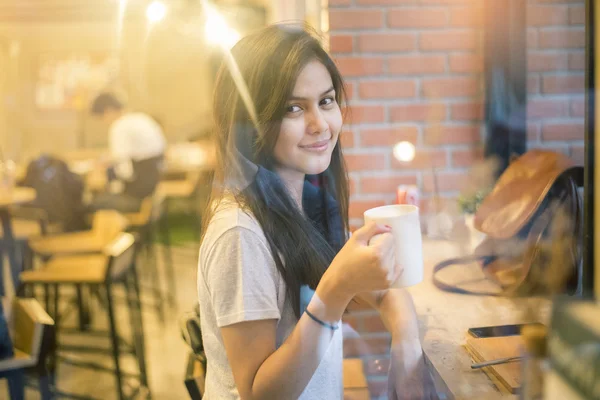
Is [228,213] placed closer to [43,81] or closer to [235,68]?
[235,68]

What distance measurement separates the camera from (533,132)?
1816mm

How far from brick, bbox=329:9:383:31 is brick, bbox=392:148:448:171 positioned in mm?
410

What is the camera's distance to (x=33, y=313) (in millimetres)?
1593

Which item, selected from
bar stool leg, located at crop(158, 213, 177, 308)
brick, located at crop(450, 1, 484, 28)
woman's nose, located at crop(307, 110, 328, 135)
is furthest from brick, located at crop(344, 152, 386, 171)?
bar stool leg, located at crop(158, 213, 177, 308)

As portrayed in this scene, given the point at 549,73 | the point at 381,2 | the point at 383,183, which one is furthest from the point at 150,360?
the point at 549,73

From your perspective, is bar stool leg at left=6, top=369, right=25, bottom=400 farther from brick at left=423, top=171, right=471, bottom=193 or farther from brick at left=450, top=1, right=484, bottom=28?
brick at left=450, top=1, right=484, bottom=28

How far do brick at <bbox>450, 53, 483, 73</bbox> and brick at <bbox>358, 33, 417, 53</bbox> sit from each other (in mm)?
137

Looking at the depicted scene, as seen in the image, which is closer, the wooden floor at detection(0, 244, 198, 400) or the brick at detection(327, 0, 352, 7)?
the brick at detection(327, 0, 352, 7)

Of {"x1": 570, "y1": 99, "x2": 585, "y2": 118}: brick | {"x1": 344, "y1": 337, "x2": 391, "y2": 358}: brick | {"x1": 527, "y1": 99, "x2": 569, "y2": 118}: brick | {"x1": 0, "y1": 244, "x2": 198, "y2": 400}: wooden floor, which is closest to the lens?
{"x1": 570, "y1": 99, "x2": 585, "y2": 118}: brick

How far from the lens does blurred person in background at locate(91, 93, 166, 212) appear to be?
3939mm

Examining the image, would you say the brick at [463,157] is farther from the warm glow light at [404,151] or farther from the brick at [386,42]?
the brick at [386,42]

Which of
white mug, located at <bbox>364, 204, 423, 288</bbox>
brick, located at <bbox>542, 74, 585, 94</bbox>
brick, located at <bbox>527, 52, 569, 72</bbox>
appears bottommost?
white mug, located at <bbox>364, 204, 423, 288</bbox>

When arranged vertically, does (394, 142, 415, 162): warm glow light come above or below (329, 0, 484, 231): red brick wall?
below

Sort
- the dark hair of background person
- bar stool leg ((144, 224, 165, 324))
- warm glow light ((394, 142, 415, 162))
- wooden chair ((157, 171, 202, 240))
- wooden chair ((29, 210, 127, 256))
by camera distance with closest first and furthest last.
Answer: warm glow light ((394, 142, 415, 162)), wooden chair ((29, 210, 127, 256)), bar stool leg ((144, 224, 165, 324)), wooden chair ((157, 171, 202, 240)), the dark hair of background person
